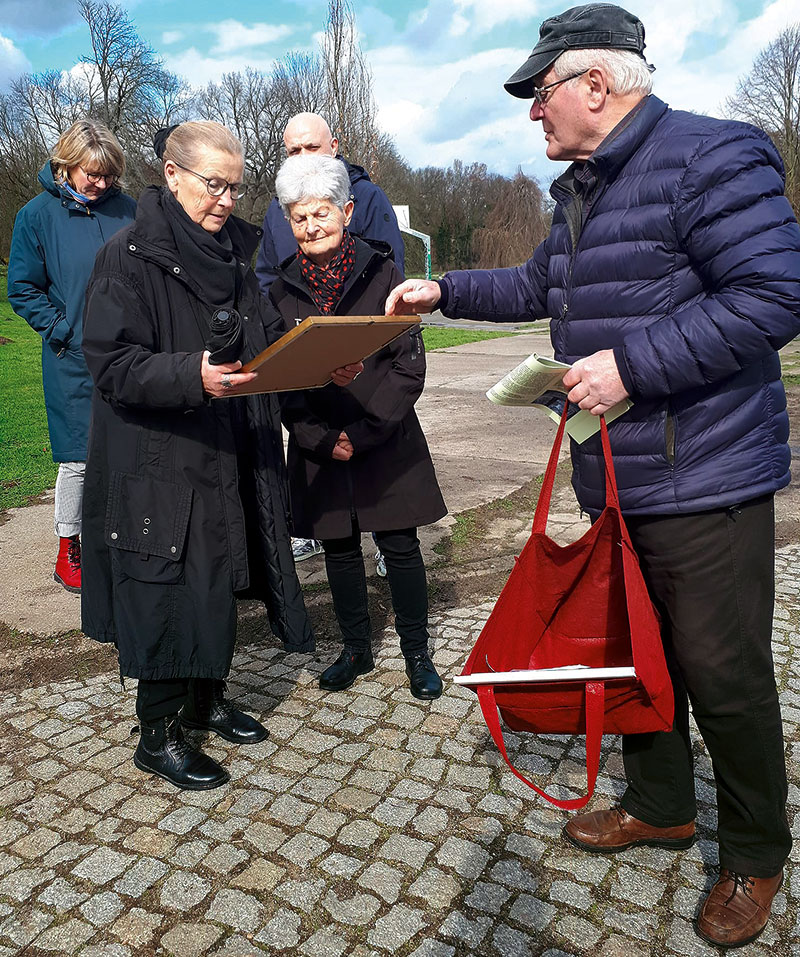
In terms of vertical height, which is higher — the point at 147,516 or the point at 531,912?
the point at 147,516

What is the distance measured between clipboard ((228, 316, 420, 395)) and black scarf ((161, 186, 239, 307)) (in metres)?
0.40

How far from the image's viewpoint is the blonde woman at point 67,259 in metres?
4.68

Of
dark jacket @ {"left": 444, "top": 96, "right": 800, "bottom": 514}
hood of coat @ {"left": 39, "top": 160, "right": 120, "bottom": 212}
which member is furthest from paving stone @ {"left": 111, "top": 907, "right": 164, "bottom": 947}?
hood of coat @ {"left": 39, "top": 160, "right": 120, "bottom": 212}

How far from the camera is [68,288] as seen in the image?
4879 millimetres

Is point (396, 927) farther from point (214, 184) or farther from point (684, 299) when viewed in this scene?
point (214, 184)

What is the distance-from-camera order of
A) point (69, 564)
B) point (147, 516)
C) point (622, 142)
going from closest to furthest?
point (622, 142)
point (147, 516)
point (69, 564)

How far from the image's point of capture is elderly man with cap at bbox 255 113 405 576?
471cm

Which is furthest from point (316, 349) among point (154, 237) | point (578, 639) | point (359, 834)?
point (359, 834)

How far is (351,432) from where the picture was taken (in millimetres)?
3633

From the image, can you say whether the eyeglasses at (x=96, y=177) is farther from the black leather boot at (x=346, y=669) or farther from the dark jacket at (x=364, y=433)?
the black leather boot at (x=346, y=669)

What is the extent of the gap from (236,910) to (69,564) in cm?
310

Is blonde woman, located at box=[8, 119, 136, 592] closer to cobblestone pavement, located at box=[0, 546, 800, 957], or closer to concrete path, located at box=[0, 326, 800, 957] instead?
concrete path, located at box=[0, 326, 800, 957]

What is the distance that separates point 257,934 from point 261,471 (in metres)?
1.52

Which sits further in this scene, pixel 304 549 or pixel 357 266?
pixel 304 549
